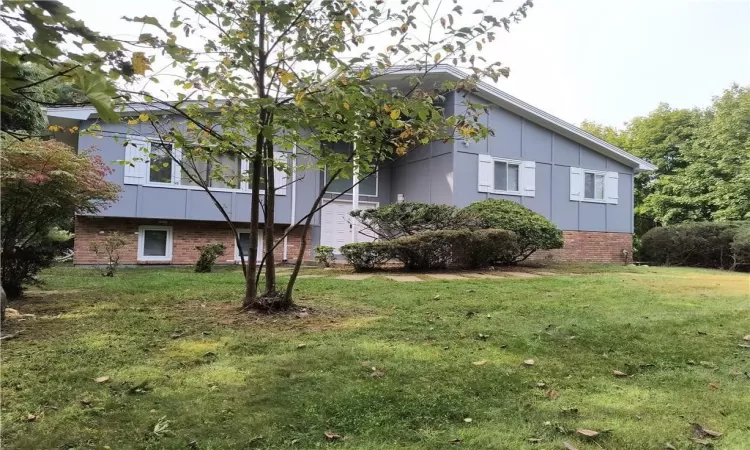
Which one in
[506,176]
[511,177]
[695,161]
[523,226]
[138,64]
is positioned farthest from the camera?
[695,161]

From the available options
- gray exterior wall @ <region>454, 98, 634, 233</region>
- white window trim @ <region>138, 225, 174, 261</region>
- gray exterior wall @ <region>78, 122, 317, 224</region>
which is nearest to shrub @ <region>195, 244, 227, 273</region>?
gray exterior wall @ <region>78, 122, 317, 224</region>

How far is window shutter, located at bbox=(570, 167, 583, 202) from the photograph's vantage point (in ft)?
54.2

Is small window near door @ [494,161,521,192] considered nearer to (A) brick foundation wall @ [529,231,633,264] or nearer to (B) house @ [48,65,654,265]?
(B) house @ [48,65,654,265]

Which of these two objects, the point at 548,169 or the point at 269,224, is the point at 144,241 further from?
the point at 548,169

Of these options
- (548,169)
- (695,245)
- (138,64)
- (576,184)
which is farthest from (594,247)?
(138,64)

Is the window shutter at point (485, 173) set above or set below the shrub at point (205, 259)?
above

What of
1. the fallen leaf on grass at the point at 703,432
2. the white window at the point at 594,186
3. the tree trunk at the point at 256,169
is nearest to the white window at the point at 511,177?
the white window at the point at 594,186

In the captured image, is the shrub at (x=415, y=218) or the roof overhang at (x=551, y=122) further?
the roof overhang at (x=551, y=122)

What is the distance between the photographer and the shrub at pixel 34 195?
5.21 meters

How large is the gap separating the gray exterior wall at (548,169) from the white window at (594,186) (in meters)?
0.18

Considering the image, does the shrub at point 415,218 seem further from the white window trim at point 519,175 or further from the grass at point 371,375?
the grass at point 371,375

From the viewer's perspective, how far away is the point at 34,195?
18.4ft

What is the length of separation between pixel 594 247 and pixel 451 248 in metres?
9.02

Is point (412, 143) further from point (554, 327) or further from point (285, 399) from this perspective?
point (285, 399)
